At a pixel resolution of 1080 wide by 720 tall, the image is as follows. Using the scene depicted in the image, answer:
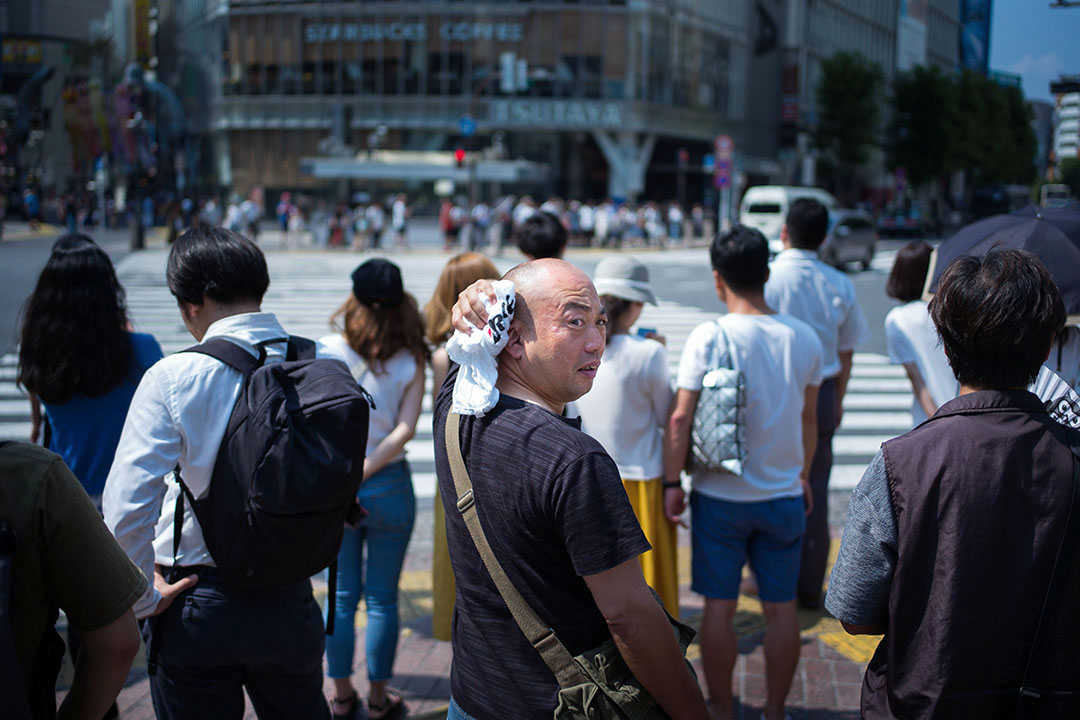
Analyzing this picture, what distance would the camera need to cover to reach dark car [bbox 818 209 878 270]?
26203 mm

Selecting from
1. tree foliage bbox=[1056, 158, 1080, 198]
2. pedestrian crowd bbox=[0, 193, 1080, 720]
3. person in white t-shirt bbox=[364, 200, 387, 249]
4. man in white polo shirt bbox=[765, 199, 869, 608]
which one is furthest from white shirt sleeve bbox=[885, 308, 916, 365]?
tree foliage bbox=[1056, 158, 1080, 198]

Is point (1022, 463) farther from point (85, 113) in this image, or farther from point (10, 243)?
point (85, 113)

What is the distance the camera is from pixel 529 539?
6.73 feet

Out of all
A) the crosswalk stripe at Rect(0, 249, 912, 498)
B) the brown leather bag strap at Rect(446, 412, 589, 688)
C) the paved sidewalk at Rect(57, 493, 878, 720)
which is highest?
the brown leather bag strap at Rect(446, 412, 589, 688)

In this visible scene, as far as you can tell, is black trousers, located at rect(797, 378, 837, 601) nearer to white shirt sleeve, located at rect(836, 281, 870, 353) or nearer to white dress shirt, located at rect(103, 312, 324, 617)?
white shirt sleeve, located at rect(836, 281, 870, 353)

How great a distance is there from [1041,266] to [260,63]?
58045 millimetres

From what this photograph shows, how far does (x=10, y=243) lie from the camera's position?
31.8 m

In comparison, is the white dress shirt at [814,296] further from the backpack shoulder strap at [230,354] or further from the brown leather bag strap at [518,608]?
the brown leather bag strap at [518,608]

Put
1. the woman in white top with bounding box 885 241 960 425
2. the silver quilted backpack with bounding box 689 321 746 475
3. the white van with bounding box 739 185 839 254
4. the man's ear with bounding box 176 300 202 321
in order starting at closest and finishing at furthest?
the man's ear with bounding box 176 300 202 321
the silver quilted backpack with bounding box 689 321 746 475
the woman in white top with bounding box 885 241 960 425
the white van with bounding box 739 185 839 254

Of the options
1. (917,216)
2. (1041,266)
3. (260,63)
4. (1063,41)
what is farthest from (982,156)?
(1041,266)

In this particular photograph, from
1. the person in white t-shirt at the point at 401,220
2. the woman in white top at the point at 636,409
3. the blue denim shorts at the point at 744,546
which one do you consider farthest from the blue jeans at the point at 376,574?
the person in white t-shirt at the point at 401,220

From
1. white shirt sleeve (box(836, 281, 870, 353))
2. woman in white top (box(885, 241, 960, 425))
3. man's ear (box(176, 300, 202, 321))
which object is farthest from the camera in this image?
white shirt sleeve (box(836, 281, 870, 353))

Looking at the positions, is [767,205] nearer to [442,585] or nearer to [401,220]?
[401,220]

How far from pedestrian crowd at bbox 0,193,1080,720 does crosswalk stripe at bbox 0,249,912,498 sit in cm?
185
